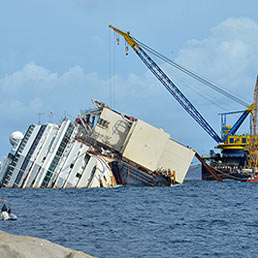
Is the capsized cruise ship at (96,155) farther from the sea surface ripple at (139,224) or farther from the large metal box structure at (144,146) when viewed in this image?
the sea surface ripple at (139,224)

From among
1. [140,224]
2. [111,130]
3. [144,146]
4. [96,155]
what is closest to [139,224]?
[140,224]

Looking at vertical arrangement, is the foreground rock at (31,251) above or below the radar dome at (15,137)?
below

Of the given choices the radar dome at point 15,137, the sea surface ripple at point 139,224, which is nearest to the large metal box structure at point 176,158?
the sea surface ripple at point 139,224

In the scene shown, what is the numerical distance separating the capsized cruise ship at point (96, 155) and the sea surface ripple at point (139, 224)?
1094cm

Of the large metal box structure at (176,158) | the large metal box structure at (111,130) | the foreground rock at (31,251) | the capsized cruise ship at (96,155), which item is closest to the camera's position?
the foreground rock at (31,251)

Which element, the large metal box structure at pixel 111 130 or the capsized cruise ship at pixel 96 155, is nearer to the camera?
the capsized cruise ship at pixel 96 155

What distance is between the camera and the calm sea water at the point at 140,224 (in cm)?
2588

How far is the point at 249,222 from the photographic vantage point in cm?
3616

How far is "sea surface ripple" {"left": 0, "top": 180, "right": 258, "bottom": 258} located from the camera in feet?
84.9

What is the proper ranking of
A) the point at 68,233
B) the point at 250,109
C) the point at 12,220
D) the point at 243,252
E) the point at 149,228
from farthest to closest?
the point at 250,109, the point at 12,220, the point at 149,228, the point at 68,233, the point at 243,252

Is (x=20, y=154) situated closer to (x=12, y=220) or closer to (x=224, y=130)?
(x=12, y=220)

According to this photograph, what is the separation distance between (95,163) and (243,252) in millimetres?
41583

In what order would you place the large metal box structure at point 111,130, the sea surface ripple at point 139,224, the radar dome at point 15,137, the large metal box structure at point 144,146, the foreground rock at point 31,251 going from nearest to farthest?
the foreground rock at point 31,251 → the sea surface ripple at point 139,224 → the radar dome at point 15,137 → the large metal box structure at point 144,146 → the large metal box structure at point 111,130

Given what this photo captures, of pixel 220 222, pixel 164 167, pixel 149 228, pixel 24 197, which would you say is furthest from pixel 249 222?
pixel 164 167
